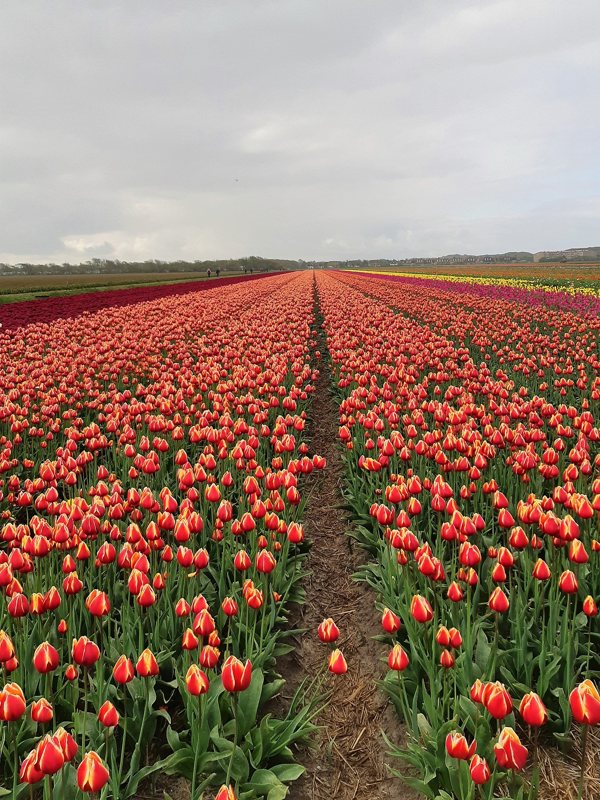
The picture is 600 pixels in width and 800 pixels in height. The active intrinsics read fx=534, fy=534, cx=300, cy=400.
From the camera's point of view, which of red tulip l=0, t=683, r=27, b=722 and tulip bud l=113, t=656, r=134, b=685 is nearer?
red tulip l=0, t=683, r=27, b=722

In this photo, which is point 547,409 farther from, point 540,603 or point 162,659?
point 162,659

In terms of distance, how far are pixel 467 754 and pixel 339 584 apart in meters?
2.95

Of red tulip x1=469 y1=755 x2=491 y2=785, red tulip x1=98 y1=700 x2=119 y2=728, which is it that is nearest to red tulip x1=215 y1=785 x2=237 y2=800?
red tulip x1=98 y1=700 x2=119 y2=728

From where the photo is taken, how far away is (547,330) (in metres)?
13.9

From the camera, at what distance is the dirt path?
3.05 m

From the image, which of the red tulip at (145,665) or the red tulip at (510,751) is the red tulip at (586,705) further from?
the red tulip at (145,665)

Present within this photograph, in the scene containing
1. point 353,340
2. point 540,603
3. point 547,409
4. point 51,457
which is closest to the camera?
point 540,603

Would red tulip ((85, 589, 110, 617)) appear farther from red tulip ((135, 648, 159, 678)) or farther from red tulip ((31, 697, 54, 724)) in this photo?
red tulip ((31, 697, 54, 724))

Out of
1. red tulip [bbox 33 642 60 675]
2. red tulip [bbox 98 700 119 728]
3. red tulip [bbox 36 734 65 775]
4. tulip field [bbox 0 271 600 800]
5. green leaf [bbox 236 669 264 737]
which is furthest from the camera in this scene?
green leaf [bbox 236 669 264 737]

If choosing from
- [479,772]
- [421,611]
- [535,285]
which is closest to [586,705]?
[479,772]

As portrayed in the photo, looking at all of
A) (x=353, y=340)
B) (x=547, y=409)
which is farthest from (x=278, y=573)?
(x=353, y=340)

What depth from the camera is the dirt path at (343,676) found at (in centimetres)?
305

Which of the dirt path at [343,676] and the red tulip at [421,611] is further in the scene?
the dirt path at [343,676]

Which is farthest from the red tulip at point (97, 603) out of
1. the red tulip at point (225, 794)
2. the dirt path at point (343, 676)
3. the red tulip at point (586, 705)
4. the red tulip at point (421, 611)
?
the red tulip at point (586, 705)
